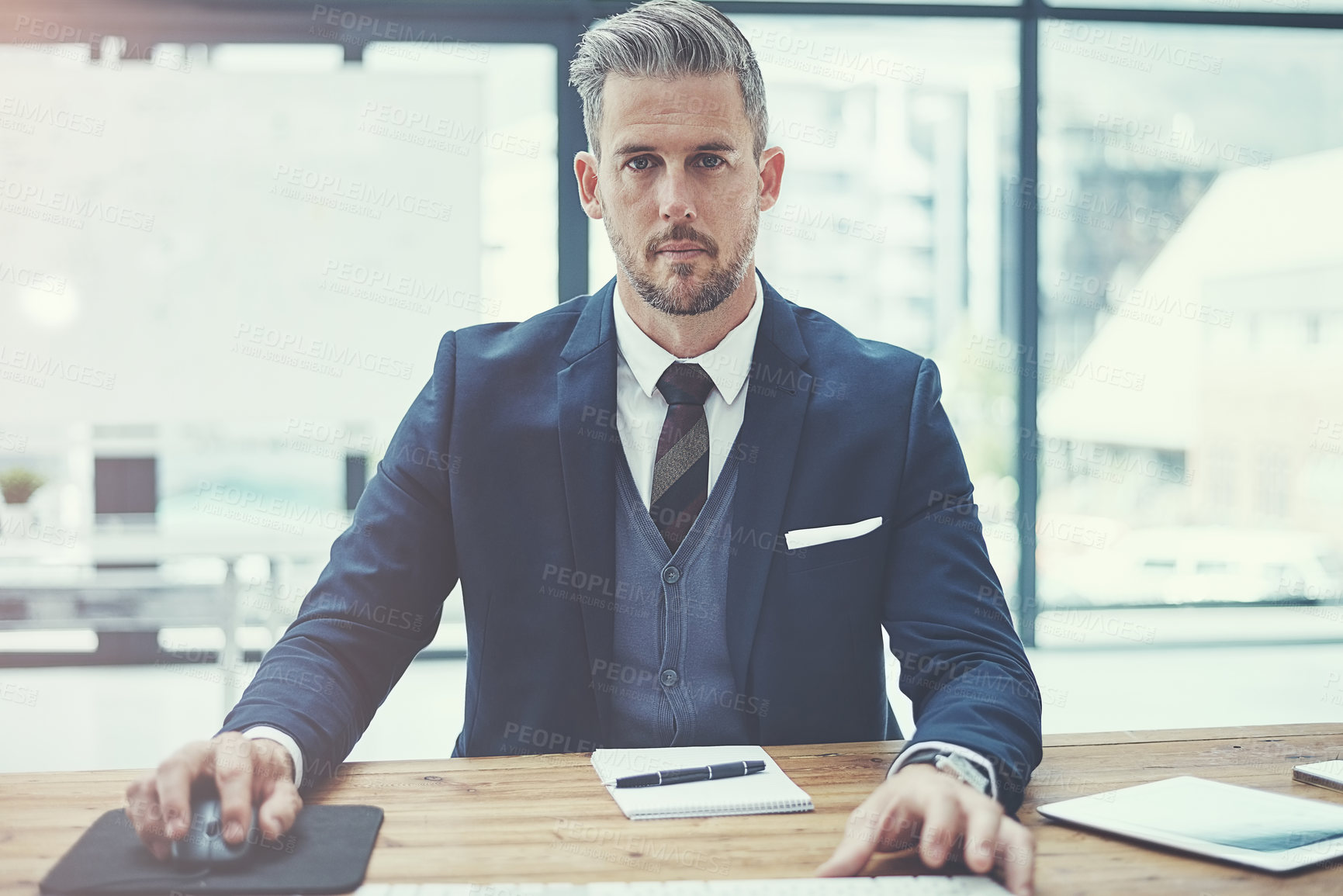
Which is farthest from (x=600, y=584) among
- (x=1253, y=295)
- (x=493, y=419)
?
(x=1253, y=295)

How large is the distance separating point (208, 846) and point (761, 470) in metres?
0.76

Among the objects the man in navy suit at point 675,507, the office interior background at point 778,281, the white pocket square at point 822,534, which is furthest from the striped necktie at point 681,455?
the office interior background at point 778,281

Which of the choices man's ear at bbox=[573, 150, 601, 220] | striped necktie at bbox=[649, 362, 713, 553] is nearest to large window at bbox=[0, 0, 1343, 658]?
man's ear at bbox=[573, 150, 601, 220]

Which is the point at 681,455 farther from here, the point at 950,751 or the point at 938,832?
the point at 938,832

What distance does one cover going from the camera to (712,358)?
1.42 m

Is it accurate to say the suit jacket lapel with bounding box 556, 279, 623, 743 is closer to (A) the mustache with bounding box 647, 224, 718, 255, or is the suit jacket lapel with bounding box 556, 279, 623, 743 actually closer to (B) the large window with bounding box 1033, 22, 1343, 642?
(A) the mustache with bounding box 647, 224, 718, 255

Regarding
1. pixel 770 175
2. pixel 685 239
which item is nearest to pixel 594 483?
pixel 685 239

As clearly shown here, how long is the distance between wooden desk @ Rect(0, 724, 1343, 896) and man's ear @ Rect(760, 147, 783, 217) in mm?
804

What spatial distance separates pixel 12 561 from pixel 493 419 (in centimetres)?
234

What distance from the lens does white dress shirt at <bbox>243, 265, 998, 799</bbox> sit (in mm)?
1391

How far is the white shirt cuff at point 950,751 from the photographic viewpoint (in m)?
0.97

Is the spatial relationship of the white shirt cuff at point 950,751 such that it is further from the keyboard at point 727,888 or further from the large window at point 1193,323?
the large window at point 1193,323

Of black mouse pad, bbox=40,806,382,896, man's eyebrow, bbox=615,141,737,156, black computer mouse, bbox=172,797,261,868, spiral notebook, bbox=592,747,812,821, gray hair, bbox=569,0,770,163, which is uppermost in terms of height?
gray hair, bbox=569,0,770,163

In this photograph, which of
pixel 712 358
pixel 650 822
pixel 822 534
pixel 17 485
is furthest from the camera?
pixel 17 485
